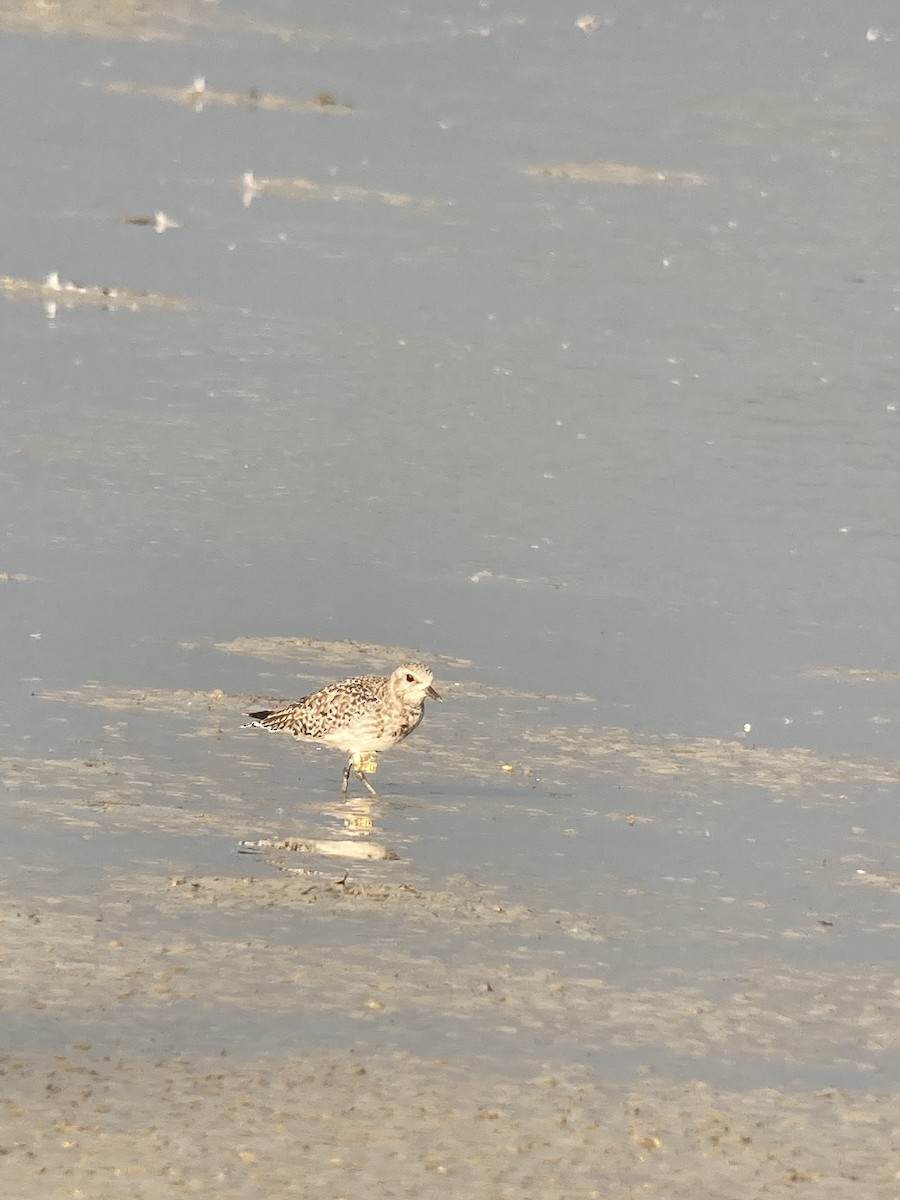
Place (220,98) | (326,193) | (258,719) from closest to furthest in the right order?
1. (258,719)
2. (326,193)
3. (220,98)

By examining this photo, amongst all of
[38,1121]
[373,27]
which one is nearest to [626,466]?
[38,1121]

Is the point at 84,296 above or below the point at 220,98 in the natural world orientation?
below

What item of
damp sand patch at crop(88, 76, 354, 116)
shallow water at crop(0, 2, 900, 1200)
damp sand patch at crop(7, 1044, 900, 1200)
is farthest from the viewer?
damp sand patch at crop(88, 76, 354, 116)

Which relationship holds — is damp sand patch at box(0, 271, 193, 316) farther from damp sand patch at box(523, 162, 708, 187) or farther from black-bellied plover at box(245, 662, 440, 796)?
black-bellied plover at box(245, 662, 440, 796)

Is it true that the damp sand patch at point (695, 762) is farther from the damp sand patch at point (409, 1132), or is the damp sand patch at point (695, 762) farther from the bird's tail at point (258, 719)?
the damp sand patch at point (409, 1132)

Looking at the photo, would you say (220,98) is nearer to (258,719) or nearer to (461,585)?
(461,585)

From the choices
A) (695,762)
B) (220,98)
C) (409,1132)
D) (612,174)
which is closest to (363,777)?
(695,762)

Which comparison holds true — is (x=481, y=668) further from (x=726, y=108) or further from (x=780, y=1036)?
(x=726, y=108)

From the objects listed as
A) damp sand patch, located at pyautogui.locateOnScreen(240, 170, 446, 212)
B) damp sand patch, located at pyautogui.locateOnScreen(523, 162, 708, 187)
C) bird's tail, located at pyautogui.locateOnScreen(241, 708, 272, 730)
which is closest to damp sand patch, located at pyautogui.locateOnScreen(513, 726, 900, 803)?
bird's tail, located at pyautogui.locateOnScreen(241, 708, 272, 730)

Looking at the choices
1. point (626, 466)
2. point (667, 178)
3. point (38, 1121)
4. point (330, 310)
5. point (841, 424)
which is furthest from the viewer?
point (667, 178)
